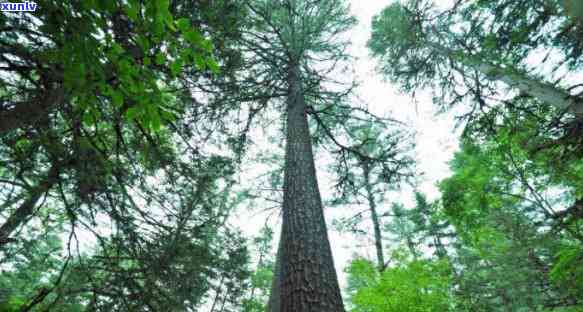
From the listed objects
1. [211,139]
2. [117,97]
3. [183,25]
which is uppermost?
[211,139]

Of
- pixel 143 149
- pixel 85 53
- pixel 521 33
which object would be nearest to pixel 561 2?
pixel 521 33

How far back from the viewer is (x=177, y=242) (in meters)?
3.46

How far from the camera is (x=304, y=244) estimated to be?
9.55 ft

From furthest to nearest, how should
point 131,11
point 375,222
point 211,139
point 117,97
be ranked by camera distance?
point 375,222 < point 211,139 < point 117,97 < point 131,11

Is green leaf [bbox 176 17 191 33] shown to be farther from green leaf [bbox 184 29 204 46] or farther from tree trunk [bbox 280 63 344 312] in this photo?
tree trunk [bbox 280 63 344 312]

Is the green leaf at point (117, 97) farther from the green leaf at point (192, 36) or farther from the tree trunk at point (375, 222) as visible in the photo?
the tree trunk at point (375, 222)

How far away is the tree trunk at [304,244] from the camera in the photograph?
2467 mm

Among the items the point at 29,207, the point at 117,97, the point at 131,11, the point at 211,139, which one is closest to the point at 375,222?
the point at 211,139

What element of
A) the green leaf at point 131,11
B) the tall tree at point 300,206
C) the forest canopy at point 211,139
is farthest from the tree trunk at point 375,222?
the green leaf at point 131,11

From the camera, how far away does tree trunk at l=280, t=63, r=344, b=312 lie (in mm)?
2467

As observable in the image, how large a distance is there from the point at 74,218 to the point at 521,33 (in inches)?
240

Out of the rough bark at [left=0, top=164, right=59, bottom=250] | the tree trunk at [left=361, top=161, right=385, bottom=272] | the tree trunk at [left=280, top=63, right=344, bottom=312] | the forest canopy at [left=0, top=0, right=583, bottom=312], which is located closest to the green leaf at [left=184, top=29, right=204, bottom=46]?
the forest canopy at [left=0, top=0, right=583, bottom=312]

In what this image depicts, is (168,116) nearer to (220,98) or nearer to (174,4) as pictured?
(174,4)

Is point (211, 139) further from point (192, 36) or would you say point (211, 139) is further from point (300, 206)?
point (192, 36)
